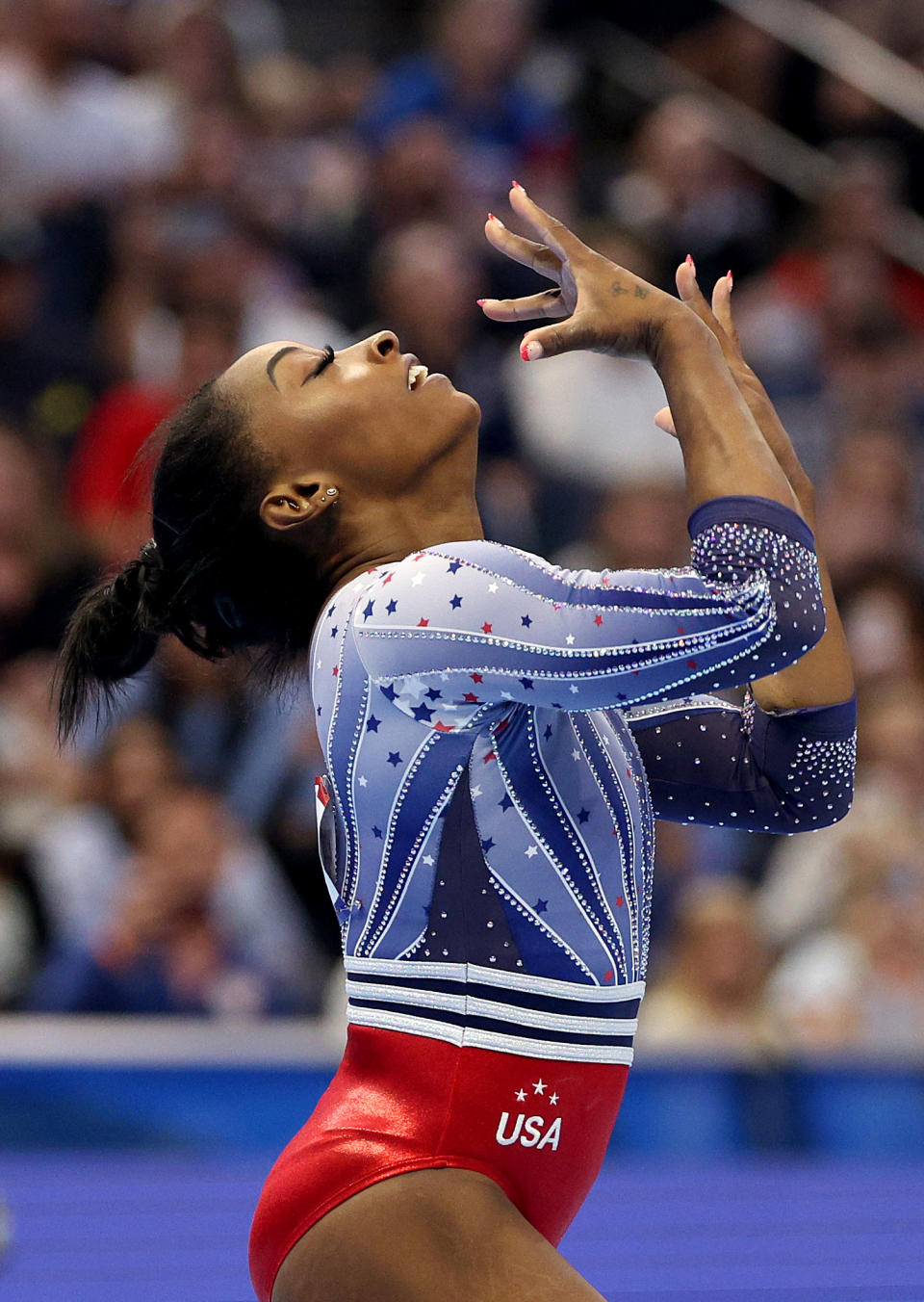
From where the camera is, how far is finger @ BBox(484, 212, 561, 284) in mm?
1781

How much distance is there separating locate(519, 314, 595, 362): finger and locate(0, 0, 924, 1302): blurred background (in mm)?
1193

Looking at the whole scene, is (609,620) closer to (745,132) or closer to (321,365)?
(321,365)

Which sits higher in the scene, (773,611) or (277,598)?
(773,611)

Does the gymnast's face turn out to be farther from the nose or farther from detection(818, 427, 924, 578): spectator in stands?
detection(818, 427, 924, 578): spectator in stands

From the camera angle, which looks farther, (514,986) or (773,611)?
(514,986)

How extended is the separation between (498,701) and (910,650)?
436cm

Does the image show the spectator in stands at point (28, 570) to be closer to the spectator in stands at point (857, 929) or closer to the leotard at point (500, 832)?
the spectator in stands at point (857, 929)

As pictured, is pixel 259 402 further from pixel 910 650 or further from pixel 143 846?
pixel 910 650

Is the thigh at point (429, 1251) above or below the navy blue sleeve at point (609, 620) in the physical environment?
below

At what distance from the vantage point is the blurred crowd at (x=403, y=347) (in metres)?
4.50

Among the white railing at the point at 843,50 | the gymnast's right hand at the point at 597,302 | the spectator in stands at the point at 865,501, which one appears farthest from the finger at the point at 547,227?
the white railing at the point at 843,50

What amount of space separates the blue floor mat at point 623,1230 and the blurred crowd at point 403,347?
358mm

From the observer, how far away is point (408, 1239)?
162 cm

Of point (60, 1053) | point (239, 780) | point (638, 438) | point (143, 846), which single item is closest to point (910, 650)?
point (638, 438)
